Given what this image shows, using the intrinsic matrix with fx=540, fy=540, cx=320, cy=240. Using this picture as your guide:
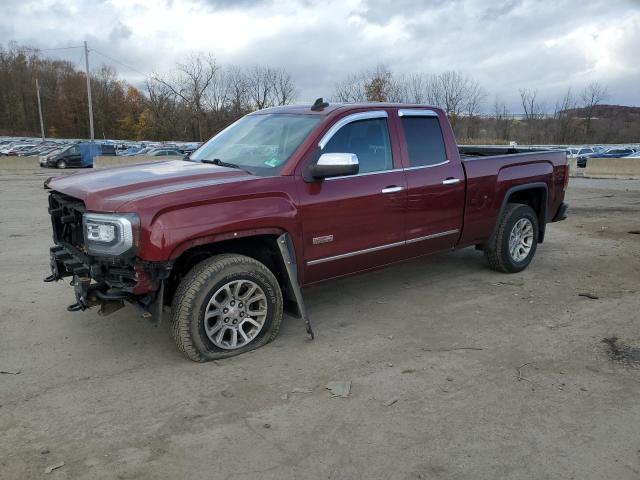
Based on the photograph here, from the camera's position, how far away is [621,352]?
4.24m

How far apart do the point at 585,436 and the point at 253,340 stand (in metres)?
2.37

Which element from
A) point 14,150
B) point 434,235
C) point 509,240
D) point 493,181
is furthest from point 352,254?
point 14,150

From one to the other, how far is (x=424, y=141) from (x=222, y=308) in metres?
2.63

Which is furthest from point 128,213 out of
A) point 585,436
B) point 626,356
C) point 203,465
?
point 626,356

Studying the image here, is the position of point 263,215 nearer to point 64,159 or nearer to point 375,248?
point 375,248

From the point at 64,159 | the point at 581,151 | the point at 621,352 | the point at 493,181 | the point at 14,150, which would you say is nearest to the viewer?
the point at 621,352

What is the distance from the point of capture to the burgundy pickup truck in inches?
146

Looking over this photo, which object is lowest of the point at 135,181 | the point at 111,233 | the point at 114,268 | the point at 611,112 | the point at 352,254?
the point at 352,254

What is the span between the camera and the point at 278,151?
454cm

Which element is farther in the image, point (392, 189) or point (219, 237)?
point (392, 189)

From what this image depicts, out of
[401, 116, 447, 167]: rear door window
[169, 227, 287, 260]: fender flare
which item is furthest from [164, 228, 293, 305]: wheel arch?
[401, 116, 447, 167]: rear door window

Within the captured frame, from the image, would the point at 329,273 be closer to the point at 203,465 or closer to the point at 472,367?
the point at 472,367

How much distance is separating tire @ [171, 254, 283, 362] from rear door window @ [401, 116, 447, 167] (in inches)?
76.3

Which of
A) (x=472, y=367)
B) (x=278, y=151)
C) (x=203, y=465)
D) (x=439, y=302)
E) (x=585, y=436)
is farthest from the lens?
(x=439, y=302)
